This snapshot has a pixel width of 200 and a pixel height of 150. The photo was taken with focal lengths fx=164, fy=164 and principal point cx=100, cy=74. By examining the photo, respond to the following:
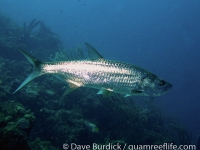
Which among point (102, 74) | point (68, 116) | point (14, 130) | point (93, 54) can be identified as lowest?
point (14, 130)

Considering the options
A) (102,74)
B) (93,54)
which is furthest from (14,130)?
(93,54)

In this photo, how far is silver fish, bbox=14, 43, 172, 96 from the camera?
353cm

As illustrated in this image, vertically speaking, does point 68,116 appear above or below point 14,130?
above

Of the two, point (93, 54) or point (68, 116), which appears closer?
point (93, 54)

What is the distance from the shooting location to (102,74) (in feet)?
11.6

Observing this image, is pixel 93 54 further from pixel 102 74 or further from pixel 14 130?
pixel 14 130

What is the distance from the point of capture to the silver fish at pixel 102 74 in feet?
11.6

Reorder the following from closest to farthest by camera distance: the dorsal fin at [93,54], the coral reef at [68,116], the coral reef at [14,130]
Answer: the coral reef at [14,130], the dorsal fin at [93,54], the coral reef at [68,116]

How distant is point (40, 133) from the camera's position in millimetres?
6953

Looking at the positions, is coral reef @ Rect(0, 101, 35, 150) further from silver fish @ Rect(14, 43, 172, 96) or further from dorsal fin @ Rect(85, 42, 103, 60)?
dorsal fin @ Rect(85, 42, 103, 60)

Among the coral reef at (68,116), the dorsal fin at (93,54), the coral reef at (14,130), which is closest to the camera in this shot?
the coral reef at (14,130)

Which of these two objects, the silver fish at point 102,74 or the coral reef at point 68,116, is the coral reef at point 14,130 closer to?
the coral reef at point 68,116

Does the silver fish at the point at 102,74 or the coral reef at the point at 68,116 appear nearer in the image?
the silver fish at the point at 102,74

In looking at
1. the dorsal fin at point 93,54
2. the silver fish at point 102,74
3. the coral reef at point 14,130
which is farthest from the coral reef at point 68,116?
the dorsal fin at point 93,54
